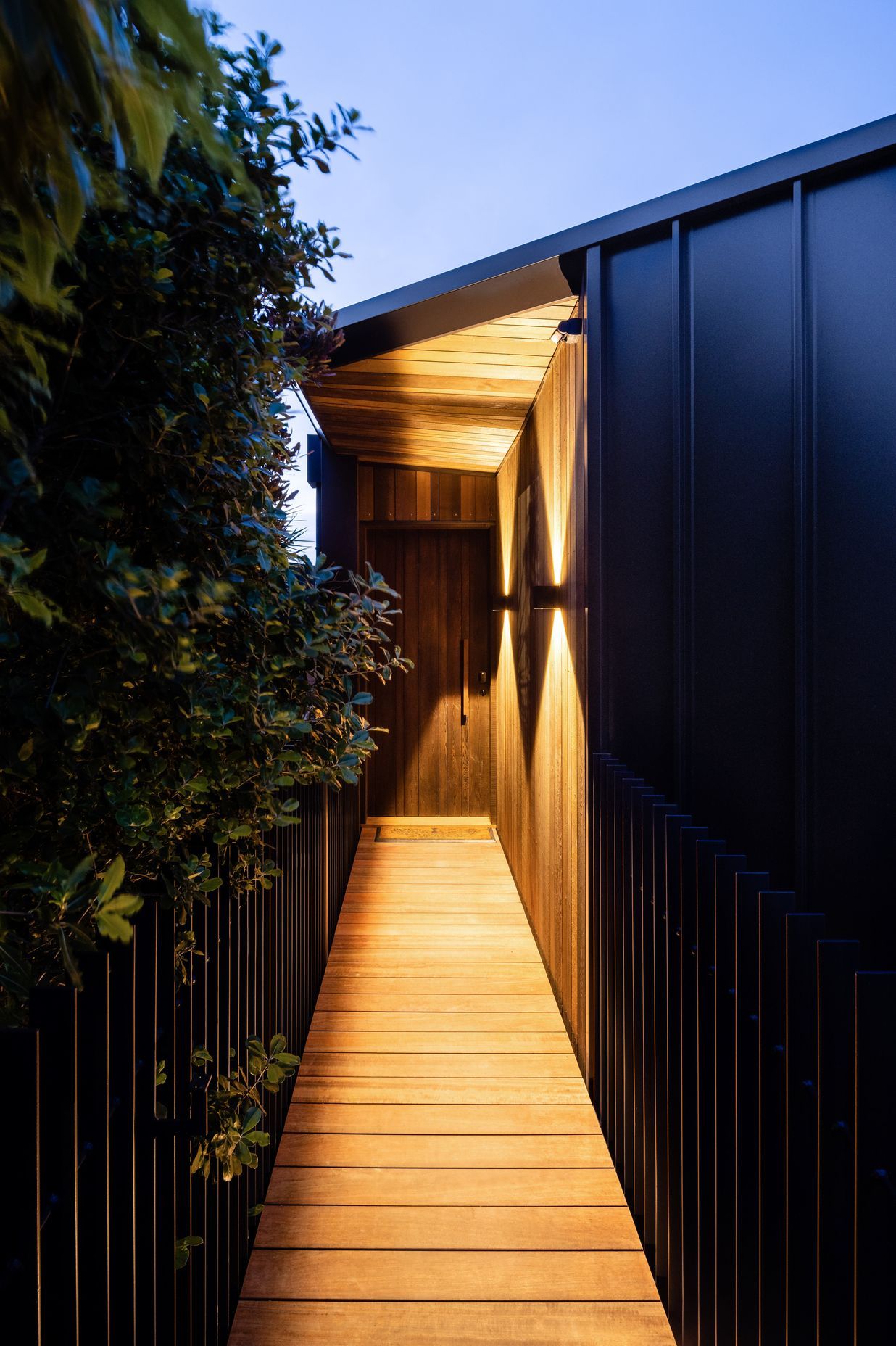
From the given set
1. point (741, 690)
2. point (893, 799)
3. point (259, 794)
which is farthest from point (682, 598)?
point (259, 794)

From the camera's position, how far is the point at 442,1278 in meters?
1.61

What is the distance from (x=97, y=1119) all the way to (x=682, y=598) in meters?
2.05

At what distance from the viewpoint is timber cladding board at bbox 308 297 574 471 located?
2883mm

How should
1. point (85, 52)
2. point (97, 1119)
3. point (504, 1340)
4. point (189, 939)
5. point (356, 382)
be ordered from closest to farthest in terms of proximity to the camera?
point (85, 52) → point (97, 1119) → point (189, 939) → point (504, 1340) → point (356, 382)

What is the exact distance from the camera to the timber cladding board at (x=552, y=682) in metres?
2.59

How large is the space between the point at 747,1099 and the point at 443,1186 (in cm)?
120

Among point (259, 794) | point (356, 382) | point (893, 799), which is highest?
point (356, 382)

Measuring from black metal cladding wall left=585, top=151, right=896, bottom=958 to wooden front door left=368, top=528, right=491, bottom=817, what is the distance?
338cm

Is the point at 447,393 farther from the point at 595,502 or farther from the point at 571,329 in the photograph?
the point at 595,502

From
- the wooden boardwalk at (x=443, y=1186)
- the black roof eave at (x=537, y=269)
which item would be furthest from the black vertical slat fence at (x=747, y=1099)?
the black roof eave at (x=537, y=269)

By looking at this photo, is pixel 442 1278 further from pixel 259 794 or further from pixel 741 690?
pixel 741 690

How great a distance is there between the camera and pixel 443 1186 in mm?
1888

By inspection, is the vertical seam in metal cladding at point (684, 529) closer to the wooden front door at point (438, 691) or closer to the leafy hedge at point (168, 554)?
the leafy hedge at point (168, 554)

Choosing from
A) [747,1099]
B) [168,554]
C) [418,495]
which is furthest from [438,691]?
[747,1099]
